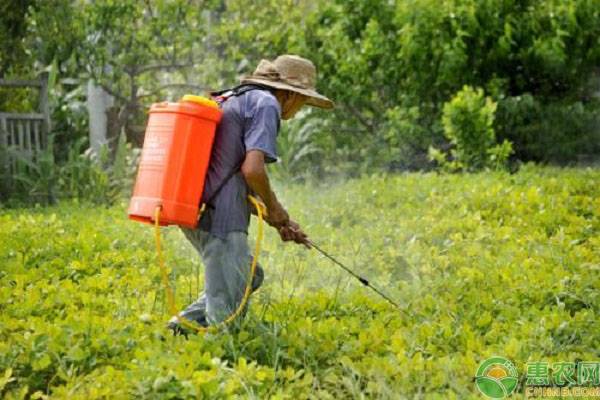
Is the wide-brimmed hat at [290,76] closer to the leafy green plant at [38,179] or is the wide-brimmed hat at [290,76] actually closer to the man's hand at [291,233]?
the man's hand at [291,233]

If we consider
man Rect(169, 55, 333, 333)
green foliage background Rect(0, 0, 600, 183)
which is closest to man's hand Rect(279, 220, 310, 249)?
man Rect(169, 55, 333, 333)

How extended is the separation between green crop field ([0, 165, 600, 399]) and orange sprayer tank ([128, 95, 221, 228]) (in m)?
0.59

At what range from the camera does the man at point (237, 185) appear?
422 centimetres

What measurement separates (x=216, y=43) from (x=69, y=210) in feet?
14.2

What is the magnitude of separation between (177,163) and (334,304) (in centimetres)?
147

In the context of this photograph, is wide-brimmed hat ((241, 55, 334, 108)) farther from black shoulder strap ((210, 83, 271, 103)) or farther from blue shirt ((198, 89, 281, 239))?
blue shirt ((198, 89, 281, 239))

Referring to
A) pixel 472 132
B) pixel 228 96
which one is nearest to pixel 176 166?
pixel 228 96

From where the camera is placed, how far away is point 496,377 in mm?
3961

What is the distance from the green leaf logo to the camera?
3.84m

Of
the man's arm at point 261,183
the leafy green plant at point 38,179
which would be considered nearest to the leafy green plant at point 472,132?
the leafy green plant at point 38,179

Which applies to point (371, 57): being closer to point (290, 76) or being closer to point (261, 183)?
point (290, 76)

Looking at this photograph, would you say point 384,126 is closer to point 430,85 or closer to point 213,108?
point 430,85

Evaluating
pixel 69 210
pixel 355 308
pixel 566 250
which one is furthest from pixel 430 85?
pixel 355 308

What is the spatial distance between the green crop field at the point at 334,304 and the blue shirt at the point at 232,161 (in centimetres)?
53
